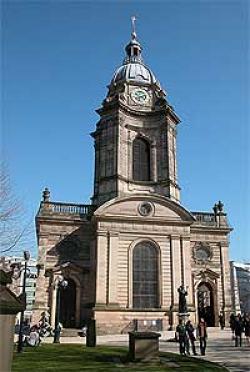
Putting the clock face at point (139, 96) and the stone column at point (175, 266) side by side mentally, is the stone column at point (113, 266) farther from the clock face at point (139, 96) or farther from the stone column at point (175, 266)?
the clock face at point (139, 96)

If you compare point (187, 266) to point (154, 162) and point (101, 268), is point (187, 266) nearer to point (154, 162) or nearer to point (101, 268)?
point (101, 268)

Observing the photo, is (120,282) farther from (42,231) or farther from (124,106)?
(124,106)

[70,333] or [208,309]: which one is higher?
[208,309]

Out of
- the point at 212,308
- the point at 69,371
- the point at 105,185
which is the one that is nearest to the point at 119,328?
the point at 212,308

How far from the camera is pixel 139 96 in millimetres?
41719

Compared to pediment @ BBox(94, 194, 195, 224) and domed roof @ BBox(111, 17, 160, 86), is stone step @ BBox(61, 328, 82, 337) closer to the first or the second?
pediment @ BBox(94, 194, 195, 224)

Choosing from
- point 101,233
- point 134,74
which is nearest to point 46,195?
point 101,233

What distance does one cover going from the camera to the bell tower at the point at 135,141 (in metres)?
37.2

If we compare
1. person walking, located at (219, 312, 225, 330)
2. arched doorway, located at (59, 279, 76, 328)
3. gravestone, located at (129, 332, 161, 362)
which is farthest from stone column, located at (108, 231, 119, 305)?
gravestone, located at (129, 332, 161, 362)

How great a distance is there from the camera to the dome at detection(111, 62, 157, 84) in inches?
1672

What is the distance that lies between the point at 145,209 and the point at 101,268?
6.21 metres

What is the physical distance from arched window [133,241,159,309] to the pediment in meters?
2.49

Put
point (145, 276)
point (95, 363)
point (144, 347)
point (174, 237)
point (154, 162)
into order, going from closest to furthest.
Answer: point (95, 363)
point (144, 347)
point (145, 276)
point (174, 237)
point (154, 162)

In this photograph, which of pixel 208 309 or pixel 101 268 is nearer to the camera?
pixel 101 268
